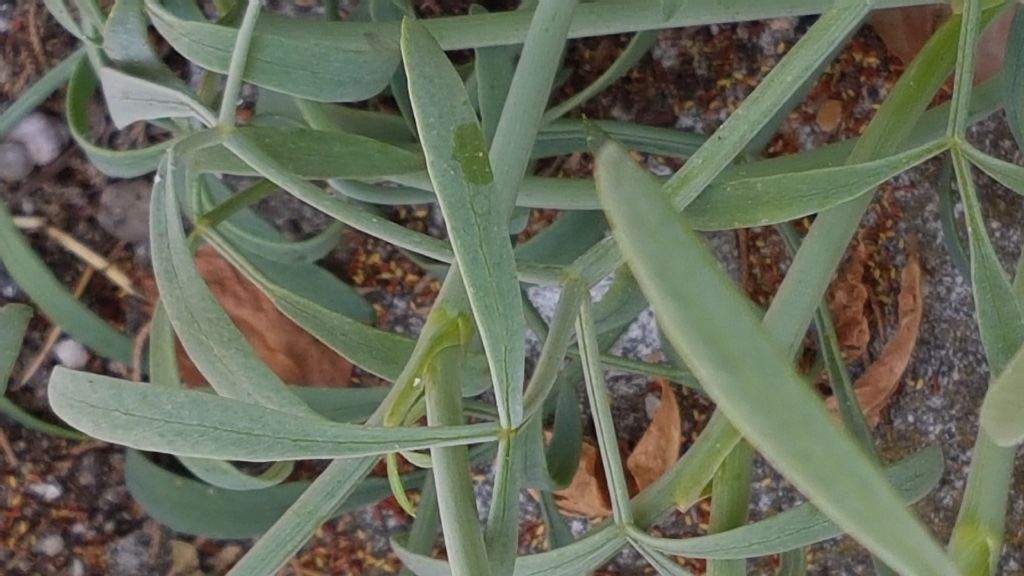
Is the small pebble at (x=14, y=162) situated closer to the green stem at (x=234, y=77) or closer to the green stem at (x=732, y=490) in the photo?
the green stem at (x=234, y=77)

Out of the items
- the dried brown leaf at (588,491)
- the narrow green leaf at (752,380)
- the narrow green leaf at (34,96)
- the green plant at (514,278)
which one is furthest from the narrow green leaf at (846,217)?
the narrow green leaf at (34,96)

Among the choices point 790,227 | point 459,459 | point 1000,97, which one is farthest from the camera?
point 790,227

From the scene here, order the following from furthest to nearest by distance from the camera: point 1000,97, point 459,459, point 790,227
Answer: point 790,227, point 1000,97, point 459,459

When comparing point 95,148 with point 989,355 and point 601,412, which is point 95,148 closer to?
point 601,412

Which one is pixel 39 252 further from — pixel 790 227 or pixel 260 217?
pixel 790 227

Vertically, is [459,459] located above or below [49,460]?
below

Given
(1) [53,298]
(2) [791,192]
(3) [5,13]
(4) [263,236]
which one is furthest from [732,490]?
(3) [5,13]

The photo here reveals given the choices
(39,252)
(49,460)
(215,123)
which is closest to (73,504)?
(49,460)
